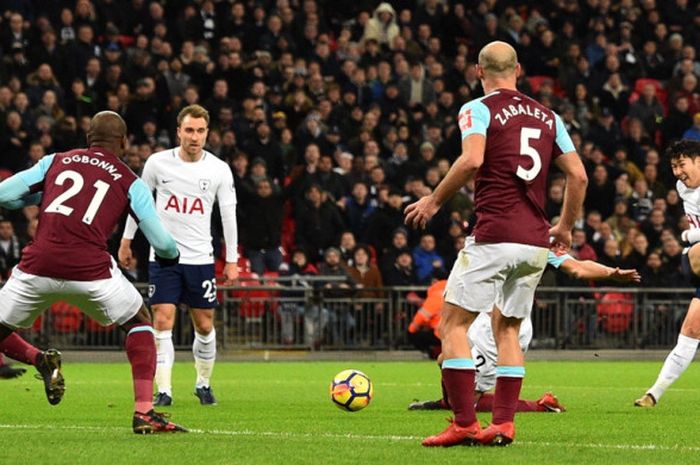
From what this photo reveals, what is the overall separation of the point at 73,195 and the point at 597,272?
3.86 meters

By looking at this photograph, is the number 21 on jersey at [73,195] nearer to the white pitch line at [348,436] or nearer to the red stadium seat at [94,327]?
the white pitch line at [348,436]

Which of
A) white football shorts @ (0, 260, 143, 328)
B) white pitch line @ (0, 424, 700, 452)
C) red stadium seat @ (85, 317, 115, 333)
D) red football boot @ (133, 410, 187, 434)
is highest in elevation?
white football shorts @ (0, 260, 143, 328)

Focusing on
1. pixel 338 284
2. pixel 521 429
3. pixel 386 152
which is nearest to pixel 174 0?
pixel 386 152

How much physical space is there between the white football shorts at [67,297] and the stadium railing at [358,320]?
39.8ft

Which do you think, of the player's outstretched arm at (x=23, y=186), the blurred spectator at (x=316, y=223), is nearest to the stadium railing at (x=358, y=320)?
the blurred spectator at (x=316, y=223)

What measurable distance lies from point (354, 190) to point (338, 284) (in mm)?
1755

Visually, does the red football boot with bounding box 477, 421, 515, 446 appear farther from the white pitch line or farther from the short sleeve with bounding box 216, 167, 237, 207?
the short sleeve with bounding box 216, 167, 237, 207

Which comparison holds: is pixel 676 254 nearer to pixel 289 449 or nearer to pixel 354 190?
pixel 354 190

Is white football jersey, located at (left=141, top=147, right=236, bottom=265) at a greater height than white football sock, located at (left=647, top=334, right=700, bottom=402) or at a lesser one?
greater

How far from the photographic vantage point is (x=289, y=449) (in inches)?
364

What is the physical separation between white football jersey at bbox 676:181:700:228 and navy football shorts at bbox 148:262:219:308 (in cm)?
420

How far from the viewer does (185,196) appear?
1366 centimetres

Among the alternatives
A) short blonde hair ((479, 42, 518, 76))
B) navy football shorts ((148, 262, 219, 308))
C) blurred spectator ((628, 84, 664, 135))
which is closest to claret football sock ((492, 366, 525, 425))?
short blonde hair ((479, 42, 518, 76))

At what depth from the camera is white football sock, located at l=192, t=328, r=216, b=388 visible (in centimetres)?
1382
